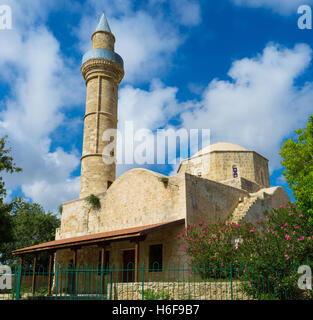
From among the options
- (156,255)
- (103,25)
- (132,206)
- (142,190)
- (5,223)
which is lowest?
(156,255)

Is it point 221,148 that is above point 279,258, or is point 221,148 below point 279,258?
above

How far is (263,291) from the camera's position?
807 cm

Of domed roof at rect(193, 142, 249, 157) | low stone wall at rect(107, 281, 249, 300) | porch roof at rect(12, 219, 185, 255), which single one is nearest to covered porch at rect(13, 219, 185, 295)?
porch roof at rect(12, 219, 185, 255)

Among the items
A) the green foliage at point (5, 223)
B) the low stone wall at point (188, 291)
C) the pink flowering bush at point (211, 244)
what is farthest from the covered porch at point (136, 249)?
the green foliage at point (5, 223)

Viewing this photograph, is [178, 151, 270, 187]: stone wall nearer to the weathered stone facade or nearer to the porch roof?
the weathered stone facade

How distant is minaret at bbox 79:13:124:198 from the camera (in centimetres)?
1892

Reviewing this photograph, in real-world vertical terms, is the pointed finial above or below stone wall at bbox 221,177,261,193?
above

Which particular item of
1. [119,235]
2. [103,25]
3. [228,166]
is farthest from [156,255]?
[103,25]

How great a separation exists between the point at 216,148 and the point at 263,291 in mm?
15488

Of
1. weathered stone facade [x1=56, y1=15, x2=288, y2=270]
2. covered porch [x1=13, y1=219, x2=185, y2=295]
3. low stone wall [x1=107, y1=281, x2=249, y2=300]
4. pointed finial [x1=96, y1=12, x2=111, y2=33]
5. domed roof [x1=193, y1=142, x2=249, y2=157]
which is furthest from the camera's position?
domed roof [x1=193, y1=142, x2=249, y2=157]

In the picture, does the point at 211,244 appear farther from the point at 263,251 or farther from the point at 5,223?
the point at 5,223

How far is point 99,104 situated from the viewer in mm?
19875

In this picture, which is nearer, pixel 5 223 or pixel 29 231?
pixel 5 223

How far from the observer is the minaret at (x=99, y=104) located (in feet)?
62.1
